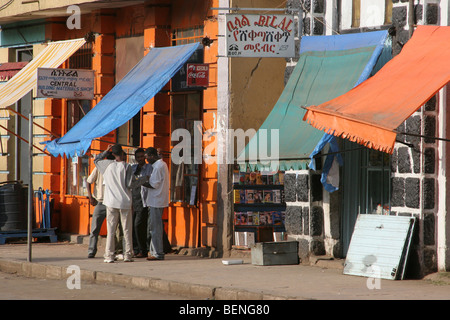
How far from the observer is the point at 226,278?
12.4 m

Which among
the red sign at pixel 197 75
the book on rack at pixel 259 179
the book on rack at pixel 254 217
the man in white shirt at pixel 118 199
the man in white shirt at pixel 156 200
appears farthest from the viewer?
the book on rack at pixel 259 179

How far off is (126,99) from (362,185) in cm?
417

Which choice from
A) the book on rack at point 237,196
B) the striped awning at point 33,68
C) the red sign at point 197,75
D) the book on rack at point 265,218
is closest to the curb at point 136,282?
the book on rack at point 237,196

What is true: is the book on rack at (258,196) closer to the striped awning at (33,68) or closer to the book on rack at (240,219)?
the book on rack at (240,219)

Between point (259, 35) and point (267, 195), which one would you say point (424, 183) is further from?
point (267, 195)

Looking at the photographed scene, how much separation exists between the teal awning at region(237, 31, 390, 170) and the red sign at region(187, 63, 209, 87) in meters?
2.01

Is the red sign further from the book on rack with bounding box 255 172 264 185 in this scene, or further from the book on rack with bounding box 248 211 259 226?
the book on rack with bounding box 248 211 259 226

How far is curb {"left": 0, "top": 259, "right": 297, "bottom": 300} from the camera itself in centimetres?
1088

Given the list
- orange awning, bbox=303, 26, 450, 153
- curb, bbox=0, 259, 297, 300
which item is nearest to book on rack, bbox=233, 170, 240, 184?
curb, bbox=0, 259, 297, 300

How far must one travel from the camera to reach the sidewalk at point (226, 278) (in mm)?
10781

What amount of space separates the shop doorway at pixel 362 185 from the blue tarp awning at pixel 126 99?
10.6ft

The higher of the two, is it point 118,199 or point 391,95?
point 391,95

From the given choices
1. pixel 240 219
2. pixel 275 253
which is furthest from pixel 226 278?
pixel 240 219
